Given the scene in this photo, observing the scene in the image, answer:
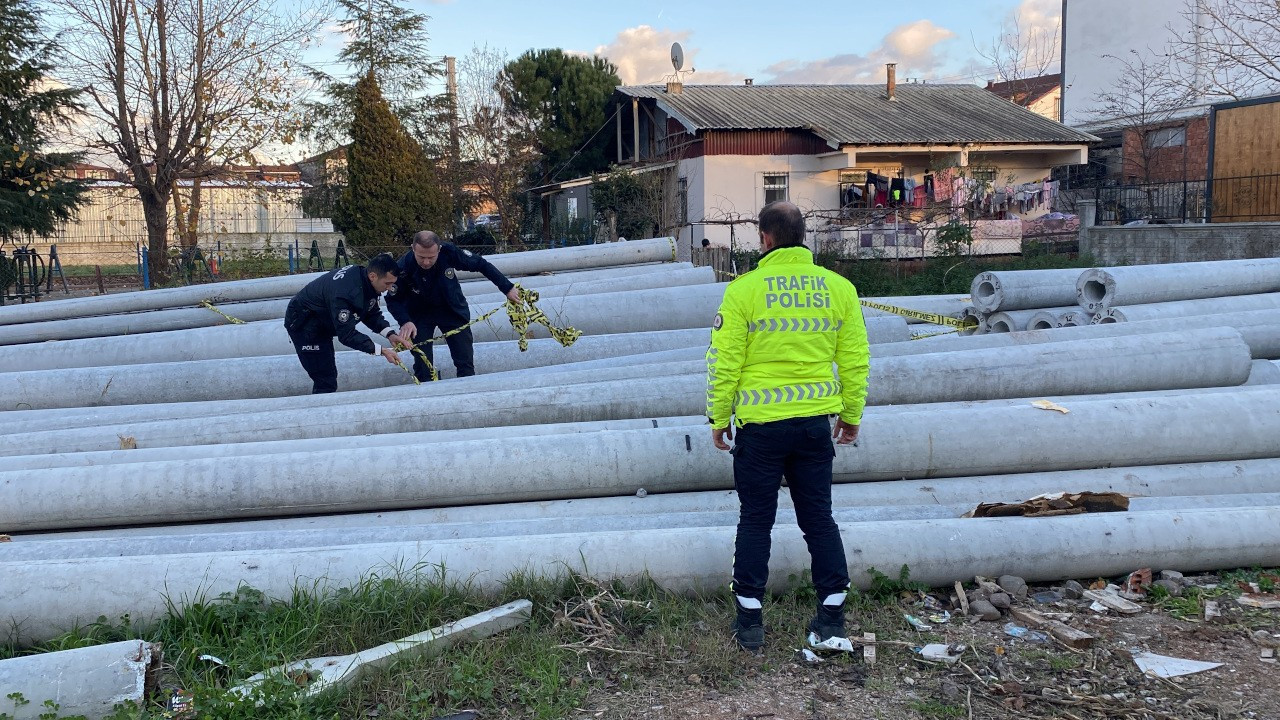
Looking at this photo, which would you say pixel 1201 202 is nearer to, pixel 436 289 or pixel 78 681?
pixel 436 289

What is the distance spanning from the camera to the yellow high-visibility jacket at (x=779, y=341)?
10.9 ft

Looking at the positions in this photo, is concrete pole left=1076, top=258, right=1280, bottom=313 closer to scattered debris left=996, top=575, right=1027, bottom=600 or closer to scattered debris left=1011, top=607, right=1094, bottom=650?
scattered debris left=996, top=575, right=1027, bottom=600

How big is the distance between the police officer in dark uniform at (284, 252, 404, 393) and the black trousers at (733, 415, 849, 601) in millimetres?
3102

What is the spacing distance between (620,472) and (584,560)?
784mm

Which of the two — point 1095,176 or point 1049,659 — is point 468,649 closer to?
point 1049,659

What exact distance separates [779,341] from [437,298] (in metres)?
3.83

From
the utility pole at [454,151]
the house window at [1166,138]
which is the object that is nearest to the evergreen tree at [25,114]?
the utility pole at [454,151]

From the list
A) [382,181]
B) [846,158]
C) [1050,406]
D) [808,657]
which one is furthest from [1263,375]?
[382,181]

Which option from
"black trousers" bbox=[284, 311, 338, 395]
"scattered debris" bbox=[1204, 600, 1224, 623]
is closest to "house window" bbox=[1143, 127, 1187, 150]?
"scattered debris" bbox=[1204, 600, 1224, 623]

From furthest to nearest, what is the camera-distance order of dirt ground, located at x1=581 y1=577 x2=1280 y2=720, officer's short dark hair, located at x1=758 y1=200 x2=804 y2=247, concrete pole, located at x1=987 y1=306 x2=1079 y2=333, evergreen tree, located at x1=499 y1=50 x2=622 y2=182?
evergreen tree, located at x1=499 y1=50 x2=622 y2=182, concrete pole, located at x1=987 y1=306 x2=1079 y2=333, officer's short dark hair, located at x1=758 y1=200 x2=804 y2=247, dirt ground, located at x1=581 y1=577 x2=1280 y2=720

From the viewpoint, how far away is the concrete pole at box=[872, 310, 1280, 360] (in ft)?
20.0

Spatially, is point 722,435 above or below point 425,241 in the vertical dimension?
below

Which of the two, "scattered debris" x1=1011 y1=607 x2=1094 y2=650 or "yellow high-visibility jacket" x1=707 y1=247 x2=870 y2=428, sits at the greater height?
"yellow high-visibility jacket" x1=707 y1=247 x2=870 y2=428

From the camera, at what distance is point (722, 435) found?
3451 mm
